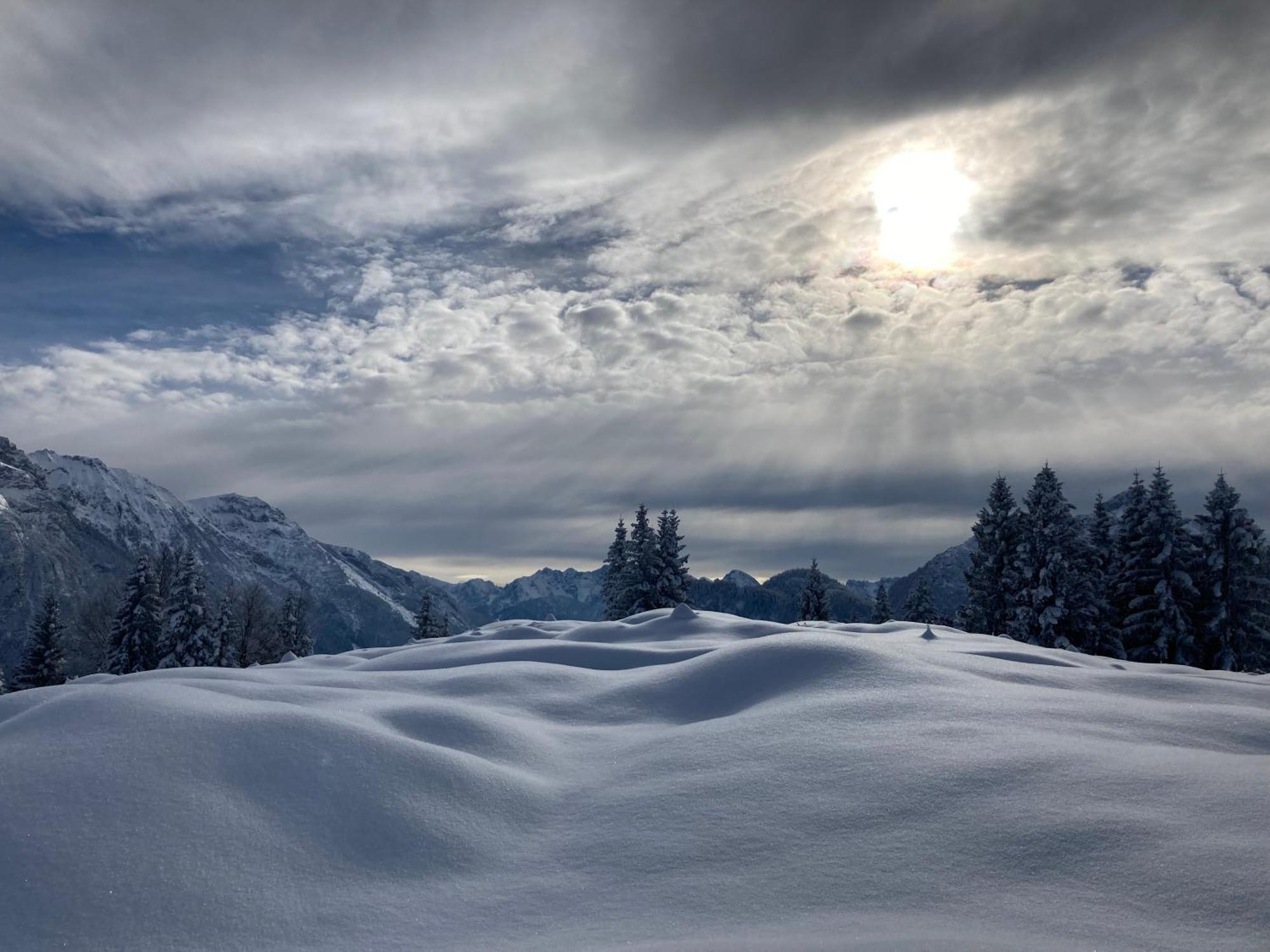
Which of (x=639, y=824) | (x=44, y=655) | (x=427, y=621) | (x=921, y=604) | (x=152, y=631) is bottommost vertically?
(x=44, y=655)

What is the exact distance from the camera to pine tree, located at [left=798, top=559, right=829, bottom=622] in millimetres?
46219

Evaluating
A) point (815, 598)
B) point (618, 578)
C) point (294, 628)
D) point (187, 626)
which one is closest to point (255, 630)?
point (294, 628)

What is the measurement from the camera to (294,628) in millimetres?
54625

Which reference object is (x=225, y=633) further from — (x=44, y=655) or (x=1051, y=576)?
(x=1051, y=576)

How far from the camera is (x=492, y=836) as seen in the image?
5609 mm

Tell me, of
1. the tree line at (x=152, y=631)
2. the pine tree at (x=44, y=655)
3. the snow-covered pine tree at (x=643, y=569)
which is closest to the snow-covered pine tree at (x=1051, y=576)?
the snow-covered pine tree at (x=643, y=569)

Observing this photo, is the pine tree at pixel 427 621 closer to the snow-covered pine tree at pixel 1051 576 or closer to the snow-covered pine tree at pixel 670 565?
the snow-covered pine tree at pixel 670 565

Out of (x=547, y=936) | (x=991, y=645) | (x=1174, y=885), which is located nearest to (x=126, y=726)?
(x=547, y=936)

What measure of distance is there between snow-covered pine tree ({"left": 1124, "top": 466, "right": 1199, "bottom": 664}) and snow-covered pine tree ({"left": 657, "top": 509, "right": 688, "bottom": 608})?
65.7ft

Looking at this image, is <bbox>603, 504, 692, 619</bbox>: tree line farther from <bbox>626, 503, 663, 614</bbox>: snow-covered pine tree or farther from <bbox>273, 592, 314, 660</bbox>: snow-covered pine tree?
<bbox>273, 592, 314, 660</bbox>: snow-covered pine tree

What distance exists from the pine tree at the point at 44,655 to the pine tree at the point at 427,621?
1882 cm

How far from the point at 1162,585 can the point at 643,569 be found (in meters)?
23.0

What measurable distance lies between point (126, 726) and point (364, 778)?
1935 millimetres

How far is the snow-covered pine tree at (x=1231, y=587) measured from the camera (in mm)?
31000
